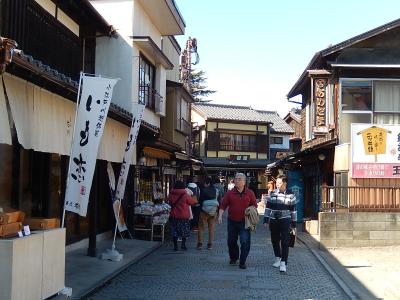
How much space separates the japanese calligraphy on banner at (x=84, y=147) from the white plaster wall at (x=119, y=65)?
8.34 m

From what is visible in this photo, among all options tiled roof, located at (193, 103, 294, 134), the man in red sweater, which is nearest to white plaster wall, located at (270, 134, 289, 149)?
tiled roof, located at (193, 103, 294, 134)

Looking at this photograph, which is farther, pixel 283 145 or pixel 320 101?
pixel 283 145

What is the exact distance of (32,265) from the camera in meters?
6.83

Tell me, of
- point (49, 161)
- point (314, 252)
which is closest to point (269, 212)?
point (314, 252)

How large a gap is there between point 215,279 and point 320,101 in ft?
37.5

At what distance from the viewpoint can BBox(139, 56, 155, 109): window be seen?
1866cm

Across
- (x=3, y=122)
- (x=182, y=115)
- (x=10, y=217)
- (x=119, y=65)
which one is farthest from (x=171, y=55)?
(x=10, y=217)

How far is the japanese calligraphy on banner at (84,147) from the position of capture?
8.77 meters

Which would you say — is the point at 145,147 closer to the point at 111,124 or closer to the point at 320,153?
the point at 111,124

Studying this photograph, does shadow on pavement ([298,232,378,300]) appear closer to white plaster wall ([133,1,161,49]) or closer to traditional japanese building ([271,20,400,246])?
traditional japanese building ([271,20,400,246])

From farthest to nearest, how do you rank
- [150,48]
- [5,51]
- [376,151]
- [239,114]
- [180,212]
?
[239,114] < [150,48] < [376,151] < [180,212] < [5,51]

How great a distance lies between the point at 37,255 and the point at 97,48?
11625mm

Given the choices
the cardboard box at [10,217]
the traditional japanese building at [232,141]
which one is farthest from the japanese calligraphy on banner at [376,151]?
the traditional japanese building at [232,141]

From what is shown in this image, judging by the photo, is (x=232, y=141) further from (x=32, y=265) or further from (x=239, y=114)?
(x=32, y=265)
